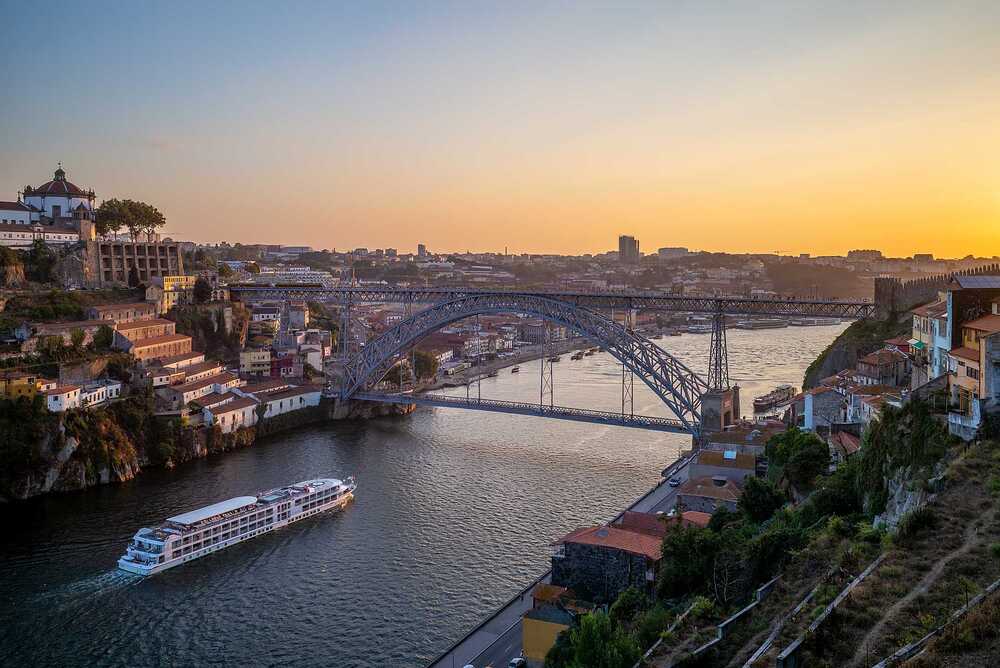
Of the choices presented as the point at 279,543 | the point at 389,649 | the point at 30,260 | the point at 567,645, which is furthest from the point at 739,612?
the point at 30,260

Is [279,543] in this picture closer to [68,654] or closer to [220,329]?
[68,654]

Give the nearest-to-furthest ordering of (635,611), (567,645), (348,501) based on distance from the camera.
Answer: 1. (567,645)
2. (635,611)
3. (348,501)

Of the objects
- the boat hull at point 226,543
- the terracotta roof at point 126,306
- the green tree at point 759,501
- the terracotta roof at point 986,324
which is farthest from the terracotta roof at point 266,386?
the terracotta roof at point 986,324

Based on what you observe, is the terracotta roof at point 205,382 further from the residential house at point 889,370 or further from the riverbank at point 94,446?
the residential house at point 889,370

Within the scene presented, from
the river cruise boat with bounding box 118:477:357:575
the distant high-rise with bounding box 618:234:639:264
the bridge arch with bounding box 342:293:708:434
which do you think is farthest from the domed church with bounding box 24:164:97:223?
the distant high-rise with bounding box 618:234:639:264

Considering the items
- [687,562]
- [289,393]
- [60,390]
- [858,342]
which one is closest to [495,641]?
[687,562]

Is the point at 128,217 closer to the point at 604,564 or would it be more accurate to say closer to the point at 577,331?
the point at 577,331
